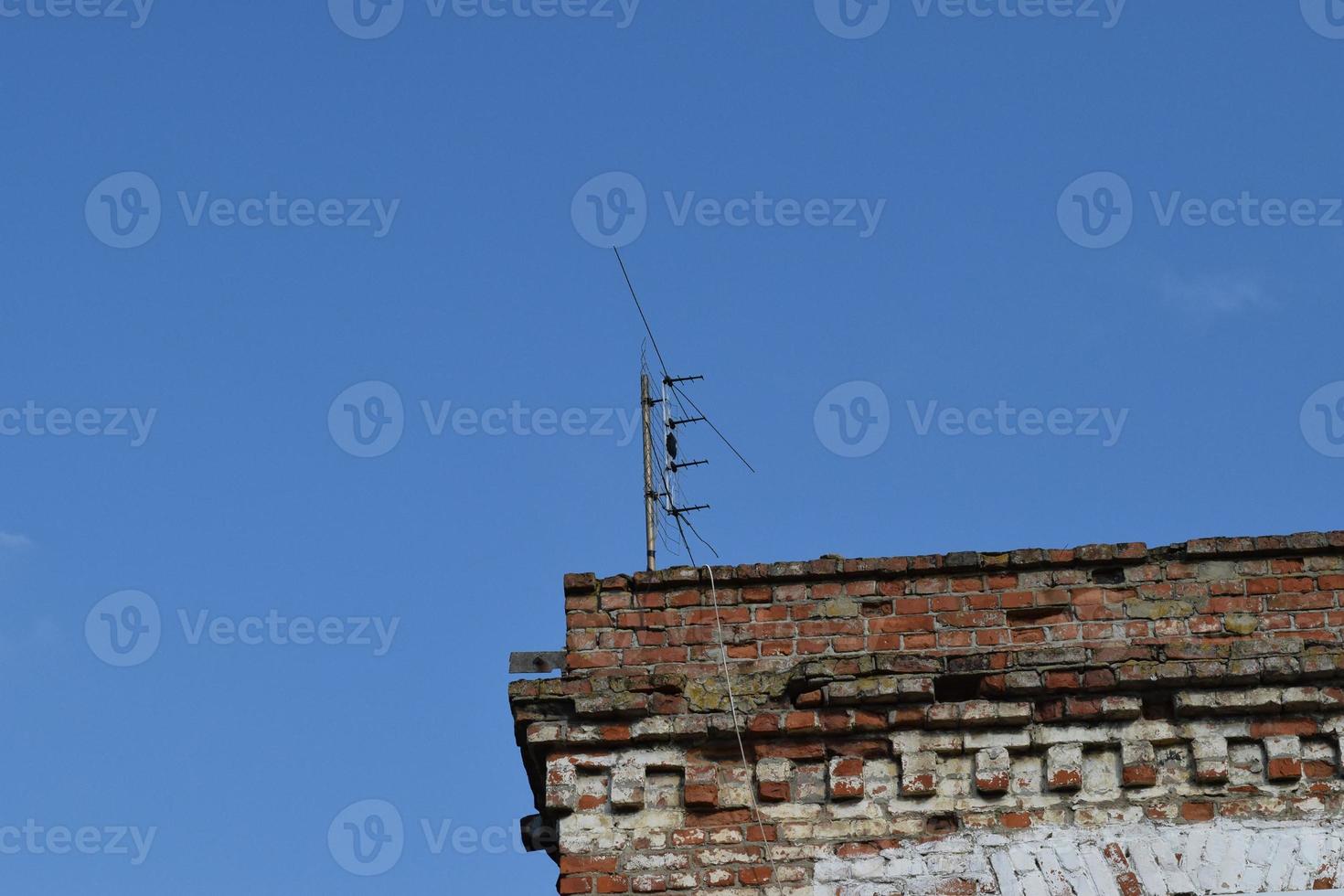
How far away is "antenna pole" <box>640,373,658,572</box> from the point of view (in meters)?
9.22

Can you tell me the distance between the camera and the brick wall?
7.18m

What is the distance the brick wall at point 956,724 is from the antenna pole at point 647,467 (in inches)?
52.2

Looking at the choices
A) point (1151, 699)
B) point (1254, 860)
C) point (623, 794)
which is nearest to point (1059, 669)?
point (1151, 699)

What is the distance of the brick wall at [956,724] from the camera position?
718cm

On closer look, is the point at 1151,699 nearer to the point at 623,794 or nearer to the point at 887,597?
the point at 887,597

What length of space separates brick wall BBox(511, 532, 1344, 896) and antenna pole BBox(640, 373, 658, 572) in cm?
133

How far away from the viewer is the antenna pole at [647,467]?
922cm

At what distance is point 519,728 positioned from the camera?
7.66m

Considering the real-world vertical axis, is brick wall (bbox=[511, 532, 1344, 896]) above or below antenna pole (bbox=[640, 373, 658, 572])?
below

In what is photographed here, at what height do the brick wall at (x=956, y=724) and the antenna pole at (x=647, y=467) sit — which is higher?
the antenna pole at (x=647, y=467)

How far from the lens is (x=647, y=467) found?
9.47m

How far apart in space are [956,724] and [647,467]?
2.62 m

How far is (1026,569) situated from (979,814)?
1.13 m

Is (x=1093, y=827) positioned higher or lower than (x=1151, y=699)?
lower
